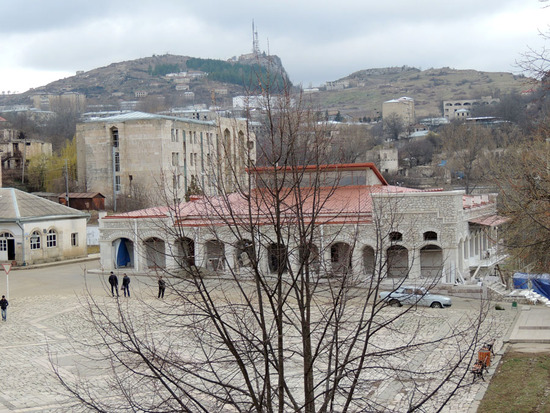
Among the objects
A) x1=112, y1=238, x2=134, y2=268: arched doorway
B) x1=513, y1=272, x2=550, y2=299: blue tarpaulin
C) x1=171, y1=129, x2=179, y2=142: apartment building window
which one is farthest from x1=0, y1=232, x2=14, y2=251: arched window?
x1=171, y1=129, x2=179, y2=142: apartment building window

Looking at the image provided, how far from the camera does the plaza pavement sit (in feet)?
49.0

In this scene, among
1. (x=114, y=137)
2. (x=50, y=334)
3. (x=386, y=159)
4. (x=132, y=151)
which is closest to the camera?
(x=50, y=334)

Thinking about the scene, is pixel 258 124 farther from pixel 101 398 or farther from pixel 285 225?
pixel 101 398

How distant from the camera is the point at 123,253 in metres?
36.3

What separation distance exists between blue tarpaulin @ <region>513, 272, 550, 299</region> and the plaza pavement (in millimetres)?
2191

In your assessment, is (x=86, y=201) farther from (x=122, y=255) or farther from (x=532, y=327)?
(x=532, y=327)

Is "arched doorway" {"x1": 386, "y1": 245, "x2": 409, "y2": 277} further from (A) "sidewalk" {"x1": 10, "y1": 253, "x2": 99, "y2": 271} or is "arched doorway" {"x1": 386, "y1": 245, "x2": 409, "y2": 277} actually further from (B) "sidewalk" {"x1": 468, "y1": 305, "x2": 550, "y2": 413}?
(A) "sidewalk" {"x1": 10, "y1": 253, "x2": 99, "y2": 271}

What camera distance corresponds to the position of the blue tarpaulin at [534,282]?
1141 inches

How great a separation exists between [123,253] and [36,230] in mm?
6287

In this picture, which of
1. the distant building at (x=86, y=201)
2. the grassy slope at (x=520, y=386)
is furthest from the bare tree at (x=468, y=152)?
the grassy slope at (x=520, y=386)

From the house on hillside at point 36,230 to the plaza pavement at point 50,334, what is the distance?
338cm

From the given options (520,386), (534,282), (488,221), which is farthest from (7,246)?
(520,386)

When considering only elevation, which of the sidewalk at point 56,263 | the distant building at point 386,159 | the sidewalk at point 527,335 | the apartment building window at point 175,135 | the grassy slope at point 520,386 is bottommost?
the sidewalk at point 56,263

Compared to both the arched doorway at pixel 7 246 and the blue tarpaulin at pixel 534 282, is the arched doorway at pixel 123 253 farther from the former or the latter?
the blue tarpaulin at pixel 534 282
